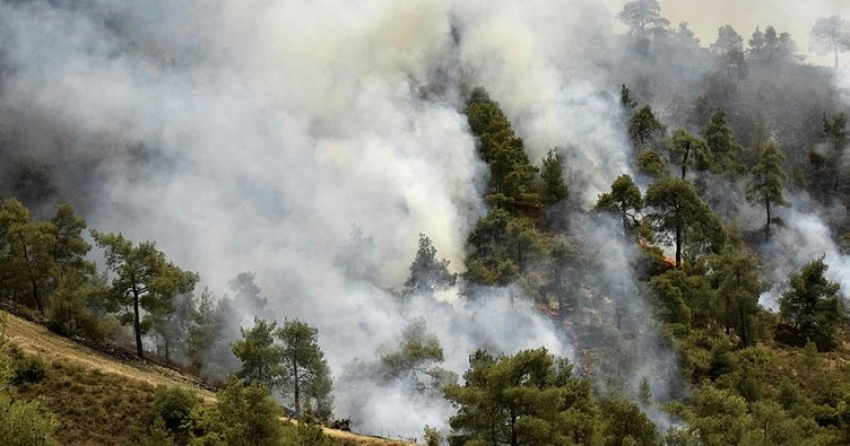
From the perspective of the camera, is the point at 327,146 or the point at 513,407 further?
the point at 327,146

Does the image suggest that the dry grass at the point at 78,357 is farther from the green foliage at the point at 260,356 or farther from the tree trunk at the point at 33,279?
the tree trunk at the point at 33,279

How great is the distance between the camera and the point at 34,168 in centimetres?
8862

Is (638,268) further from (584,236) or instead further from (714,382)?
(714,382)

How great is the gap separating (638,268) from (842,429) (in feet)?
69.2

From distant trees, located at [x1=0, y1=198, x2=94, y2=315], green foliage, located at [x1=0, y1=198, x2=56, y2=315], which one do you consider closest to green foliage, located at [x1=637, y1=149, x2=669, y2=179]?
distant trees, located at [x1=0, y1=198, x2=94, y2=315]

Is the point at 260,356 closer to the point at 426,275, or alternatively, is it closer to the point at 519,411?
the point at 426,275

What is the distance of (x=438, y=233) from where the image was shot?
7119cm

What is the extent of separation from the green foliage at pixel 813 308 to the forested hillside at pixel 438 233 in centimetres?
20

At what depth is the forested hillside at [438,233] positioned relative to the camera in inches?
1898

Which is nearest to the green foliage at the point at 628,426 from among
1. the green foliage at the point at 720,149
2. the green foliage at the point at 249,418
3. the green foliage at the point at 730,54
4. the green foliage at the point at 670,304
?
the green foliage at the point at 249,418

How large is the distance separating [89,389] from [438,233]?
36008mm

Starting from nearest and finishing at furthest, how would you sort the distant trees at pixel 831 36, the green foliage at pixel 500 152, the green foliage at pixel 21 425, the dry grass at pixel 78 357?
the green foliage at pixel 21 425
the dry grass at pixel 78 357
the green foliage at pixel 500 152
the distant trees at pixel 831 36

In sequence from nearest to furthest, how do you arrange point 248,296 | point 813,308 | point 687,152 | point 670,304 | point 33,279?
point 33,279 → point 248,296 → point 670,304 → point 813,308 → point 687,152

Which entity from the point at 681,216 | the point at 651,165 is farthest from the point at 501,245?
the point at 651,165
